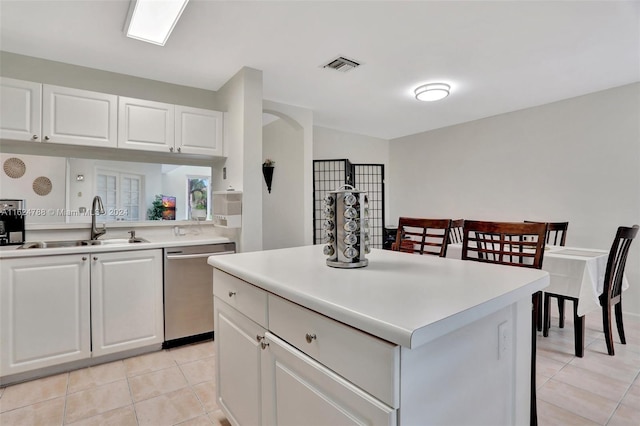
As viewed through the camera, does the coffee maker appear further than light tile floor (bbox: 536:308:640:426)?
Yes

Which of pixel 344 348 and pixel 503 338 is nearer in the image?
pixel 344 348

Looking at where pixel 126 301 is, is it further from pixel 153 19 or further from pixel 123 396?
pixel 153 19

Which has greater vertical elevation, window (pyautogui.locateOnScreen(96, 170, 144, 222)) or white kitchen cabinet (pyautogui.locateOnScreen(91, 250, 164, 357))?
window (pyautogui.locateOnScreen(96, 170, 144, 222))

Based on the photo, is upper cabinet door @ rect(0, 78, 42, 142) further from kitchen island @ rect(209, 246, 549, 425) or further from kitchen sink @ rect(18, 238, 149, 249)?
kitchen island @ rect(209, 246, 549, 425)

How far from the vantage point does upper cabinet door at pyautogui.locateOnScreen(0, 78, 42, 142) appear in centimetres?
231

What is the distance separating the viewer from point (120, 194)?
2.98 metres

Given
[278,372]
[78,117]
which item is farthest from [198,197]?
[278,372]

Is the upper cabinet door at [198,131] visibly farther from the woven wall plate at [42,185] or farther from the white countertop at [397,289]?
the white countertop at [397,289]

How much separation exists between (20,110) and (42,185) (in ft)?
1.96

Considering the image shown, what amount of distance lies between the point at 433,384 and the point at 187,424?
61.6 inches

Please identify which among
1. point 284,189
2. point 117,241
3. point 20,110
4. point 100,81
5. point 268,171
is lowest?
point 117,241

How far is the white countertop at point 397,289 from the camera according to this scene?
734 millimetres

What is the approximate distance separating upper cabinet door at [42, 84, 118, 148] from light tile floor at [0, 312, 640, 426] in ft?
5.81

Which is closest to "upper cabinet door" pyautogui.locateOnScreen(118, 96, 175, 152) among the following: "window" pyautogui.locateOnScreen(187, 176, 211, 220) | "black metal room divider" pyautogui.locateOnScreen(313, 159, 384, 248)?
"window" pyautogui.locateOnScreen(187, 176, 211, 220)
